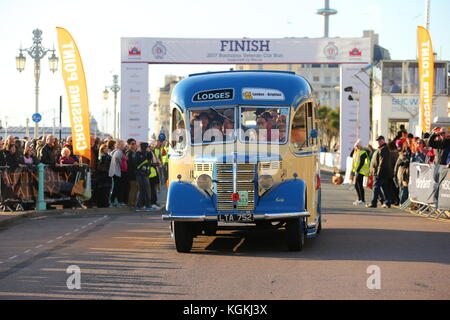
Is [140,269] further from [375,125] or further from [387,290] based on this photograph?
[375,125]

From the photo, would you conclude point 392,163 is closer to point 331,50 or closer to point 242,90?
point 242,90

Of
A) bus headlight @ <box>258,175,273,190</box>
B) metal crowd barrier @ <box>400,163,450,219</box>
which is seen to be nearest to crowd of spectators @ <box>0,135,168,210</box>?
metal crowd barrier @ <box>400,163,450,219</box>

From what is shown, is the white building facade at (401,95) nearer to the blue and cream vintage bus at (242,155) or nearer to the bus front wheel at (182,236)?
the blue and cream vintage bus at (242,155)

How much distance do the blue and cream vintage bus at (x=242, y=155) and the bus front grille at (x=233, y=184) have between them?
0.02 metres

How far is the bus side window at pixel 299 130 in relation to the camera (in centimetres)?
1419

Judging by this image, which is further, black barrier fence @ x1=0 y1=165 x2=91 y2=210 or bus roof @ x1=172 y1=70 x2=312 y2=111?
black barrier fence @ x1=0 y1=165 x2=91 y2=210

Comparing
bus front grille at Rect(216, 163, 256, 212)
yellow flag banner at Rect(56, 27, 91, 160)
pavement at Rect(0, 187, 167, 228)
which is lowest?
pavement at Rect(0, 187, 167, 228)

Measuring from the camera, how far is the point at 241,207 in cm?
1336

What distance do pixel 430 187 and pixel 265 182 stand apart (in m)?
9.29

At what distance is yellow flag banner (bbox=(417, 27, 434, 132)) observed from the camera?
29578mm

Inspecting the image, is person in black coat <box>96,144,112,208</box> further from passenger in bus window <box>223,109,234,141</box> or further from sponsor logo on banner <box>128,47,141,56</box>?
sponsor logo on banner <box>128,47,141,56</box>

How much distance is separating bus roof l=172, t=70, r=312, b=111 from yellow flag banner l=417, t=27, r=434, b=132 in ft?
53.4

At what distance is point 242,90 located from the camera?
14141 mm

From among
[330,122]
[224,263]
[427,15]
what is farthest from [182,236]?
[330,122]
